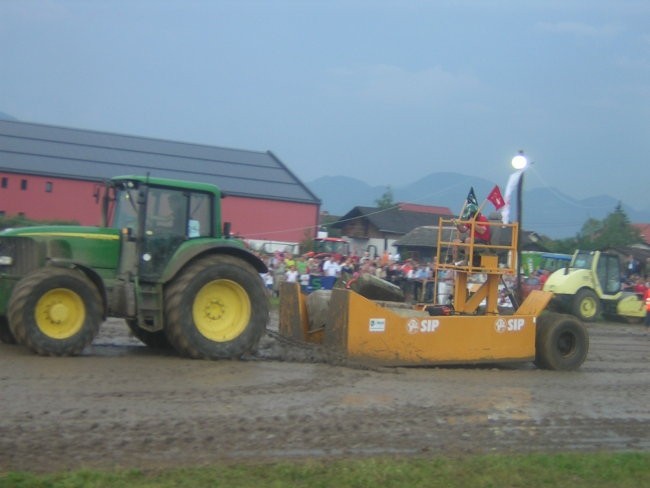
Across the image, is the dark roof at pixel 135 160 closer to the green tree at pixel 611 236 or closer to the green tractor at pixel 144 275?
the green tree at pixel 611 236

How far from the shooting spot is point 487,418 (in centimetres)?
827

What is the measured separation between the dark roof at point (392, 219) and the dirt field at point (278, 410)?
1404 inches

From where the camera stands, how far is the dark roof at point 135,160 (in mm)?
37500

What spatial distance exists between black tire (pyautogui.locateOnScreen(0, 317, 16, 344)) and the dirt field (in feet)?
1.31

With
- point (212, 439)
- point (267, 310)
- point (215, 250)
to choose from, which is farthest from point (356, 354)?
point (212, 439)

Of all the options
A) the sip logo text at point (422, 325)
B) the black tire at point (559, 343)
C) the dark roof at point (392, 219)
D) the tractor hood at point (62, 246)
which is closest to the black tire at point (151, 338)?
the tractor hood at point (62, 246)

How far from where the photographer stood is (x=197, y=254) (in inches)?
422

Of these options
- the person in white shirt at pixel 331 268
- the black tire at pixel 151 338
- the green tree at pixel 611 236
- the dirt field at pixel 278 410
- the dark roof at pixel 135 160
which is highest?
the dark roof at pixel 135 160

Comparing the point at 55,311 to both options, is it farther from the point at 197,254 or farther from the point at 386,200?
the point at 386,200

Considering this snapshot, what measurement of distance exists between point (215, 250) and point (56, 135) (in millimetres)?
31141

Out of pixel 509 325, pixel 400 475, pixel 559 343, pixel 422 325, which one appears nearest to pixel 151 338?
pixel 422 325

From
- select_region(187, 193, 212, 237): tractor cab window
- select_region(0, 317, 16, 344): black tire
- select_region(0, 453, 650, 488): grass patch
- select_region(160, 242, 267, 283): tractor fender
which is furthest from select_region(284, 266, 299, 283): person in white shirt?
select_region(0, 453, 650, 488): grass patch

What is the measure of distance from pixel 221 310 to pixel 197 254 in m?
0.82

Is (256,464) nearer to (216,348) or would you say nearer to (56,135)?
(216,348)
